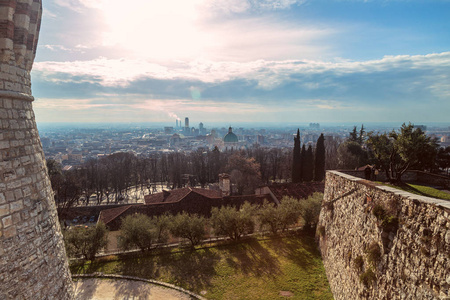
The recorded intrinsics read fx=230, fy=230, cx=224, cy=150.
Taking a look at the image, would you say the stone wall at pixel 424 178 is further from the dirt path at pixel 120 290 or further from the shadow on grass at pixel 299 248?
the dirt path at pixel 120 290

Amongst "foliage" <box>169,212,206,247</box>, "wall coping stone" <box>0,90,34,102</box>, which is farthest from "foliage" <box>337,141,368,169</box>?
"wall coping stone" <box>0,90,34,102</box>

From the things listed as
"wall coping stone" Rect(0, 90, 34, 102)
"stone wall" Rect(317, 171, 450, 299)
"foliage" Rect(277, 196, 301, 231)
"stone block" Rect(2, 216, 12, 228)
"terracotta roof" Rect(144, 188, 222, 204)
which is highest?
"wall coping stone" Rect(0, 90, 34, 102)

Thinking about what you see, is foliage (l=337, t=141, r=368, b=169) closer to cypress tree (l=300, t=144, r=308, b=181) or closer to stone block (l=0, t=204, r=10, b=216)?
cypress tree (l=300, t=144, r=308, b=181)

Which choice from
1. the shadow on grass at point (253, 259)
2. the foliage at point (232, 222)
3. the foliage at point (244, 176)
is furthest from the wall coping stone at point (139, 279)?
the foliage at point (244, 176)

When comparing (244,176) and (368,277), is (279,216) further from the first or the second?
(244,176)

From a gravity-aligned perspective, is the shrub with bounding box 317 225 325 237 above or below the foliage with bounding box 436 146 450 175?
below

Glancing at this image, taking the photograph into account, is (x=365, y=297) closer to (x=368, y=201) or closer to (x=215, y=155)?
(x=368, y=201)
